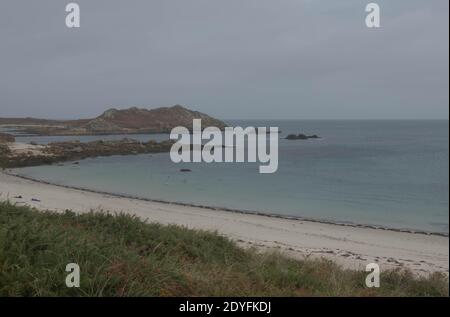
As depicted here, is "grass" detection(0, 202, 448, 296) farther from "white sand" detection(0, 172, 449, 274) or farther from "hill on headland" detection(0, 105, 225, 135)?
"hill on headland" detection(0, 105, 225, 135)

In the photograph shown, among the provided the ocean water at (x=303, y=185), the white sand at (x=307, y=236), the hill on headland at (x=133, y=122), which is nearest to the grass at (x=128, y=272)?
the white sand at (x=307, y=236)

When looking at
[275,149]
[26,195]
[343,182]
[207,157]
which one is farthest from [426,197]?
[275,149]

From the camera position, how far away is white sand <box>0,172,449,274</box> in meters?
14.0

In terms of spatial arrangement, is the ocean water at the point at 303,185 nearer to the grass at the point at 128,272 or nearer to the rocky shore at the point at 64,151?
the rocky shore at the point at 64,151

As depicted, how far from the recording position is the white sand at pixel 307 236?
14.0 metres

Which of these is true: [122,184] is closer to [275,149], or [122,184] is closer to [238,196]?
[238,196]

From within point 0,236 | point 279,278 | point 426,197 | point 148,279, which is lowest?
point 426,197

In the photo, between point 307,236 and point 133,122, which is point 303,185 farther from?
point 133,122

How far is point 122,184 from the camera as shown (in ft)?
114

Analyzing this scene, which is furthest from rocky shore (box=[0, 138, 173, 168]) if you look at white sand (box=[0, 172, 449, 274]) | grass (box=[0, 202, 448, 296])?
grass (box=[0, 202, 448, 296])

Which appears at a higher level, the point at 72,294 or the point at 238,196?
the point at 72,294

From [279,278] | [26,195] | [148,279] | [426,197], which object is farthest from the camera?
[426,197]
